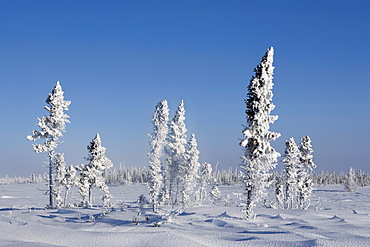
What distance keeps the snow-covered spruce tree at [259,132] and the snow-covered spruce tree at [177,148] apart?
1327 inches

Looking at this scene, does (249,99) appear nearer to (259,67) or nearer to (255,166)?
(259,67)

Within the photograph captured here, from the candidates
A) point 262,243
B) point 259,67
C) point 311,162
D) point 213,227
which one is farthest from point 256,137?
point 311,162

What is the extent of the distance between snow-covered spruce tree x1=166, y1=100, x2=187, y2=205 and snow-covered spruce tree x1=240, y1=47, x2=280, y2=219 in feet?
111

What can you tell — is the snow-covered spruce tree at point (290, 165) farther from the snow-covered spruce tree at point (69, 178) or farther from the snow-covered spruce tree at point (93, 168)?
the snow-covered spruce tree at point (69, 178)

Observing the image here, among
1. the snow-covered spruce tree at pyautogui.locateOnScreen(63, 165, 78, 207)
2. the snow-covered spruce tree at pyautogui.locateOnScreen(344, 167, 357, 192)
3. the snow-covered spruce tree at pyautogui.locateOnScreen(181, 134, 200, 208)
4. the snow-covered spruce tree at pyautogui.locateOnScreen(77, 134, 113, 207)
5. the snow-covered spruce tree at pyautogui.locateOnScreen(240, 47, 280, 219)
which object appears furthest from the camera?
the snow-covered spruce tree at pyautogui.locateOnScreen(344, 167, 357, 192)

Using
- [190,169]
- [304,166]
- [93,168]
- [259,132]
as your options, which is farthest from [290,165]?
[93,168]

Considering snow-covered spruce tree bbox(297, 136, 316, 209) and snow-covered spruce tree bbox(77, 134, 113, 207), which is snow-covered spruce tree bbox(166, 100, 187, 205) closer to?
snow-covered spruce tree bbox(77, 134, 113, 207)

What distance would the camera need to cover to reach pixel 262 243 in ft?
22.5

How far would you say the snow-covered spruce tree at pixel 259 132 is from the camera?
688 inches

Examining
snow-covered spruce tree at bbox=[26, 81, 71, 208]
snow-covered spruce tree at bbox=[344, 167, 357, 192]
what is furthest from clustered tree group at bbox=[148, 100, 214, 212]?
snow-covered spruce tree at bbox=[344, 167, 357, 192]

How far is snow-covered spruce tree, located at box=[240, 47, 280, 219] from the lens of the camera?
17.5 metres

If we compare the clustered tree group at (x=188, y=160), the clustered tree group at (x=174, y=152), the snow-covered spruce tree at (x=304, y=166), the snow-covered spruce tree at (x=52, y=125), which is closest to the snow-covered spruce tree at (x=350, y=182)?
the clustered tree group at (x=188, y=160)

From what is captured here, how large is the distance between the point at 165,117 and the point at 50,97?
20184 mm

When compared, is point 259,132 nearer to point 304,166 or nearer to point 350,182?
point 304,166
